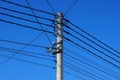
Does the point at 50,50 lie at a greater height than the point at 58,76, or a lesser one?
greater

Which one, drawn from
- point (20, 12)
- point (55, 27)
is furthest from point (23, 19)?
point (55, 27)

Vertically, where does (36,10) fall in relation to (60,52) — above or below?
above

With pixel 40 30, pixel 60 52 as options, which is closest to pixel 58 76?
pixel 60 52

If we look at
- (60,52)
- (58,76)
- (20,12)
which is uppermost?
(20,12)

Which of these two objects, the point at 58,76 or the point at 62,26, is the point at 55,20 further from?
the point at 58,76

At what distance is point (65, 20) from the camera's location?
773 inches

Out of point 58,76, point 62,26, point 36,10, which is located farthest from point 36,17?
point 58,76

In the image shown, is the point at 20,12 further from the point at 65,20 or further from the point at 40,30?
the point at 65,20

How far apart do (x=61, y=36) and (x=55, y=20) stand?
917 mm

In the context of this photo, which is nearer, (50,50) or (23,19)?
(23,19)

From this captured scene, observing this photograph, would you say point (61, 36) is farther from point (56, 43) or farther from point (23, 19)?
point (23, 19)

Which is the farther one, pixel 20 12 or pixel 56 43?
pixel 56 43

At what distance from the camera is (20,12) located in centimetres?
1786

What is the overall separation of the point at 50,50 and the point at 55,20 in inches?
61.4
